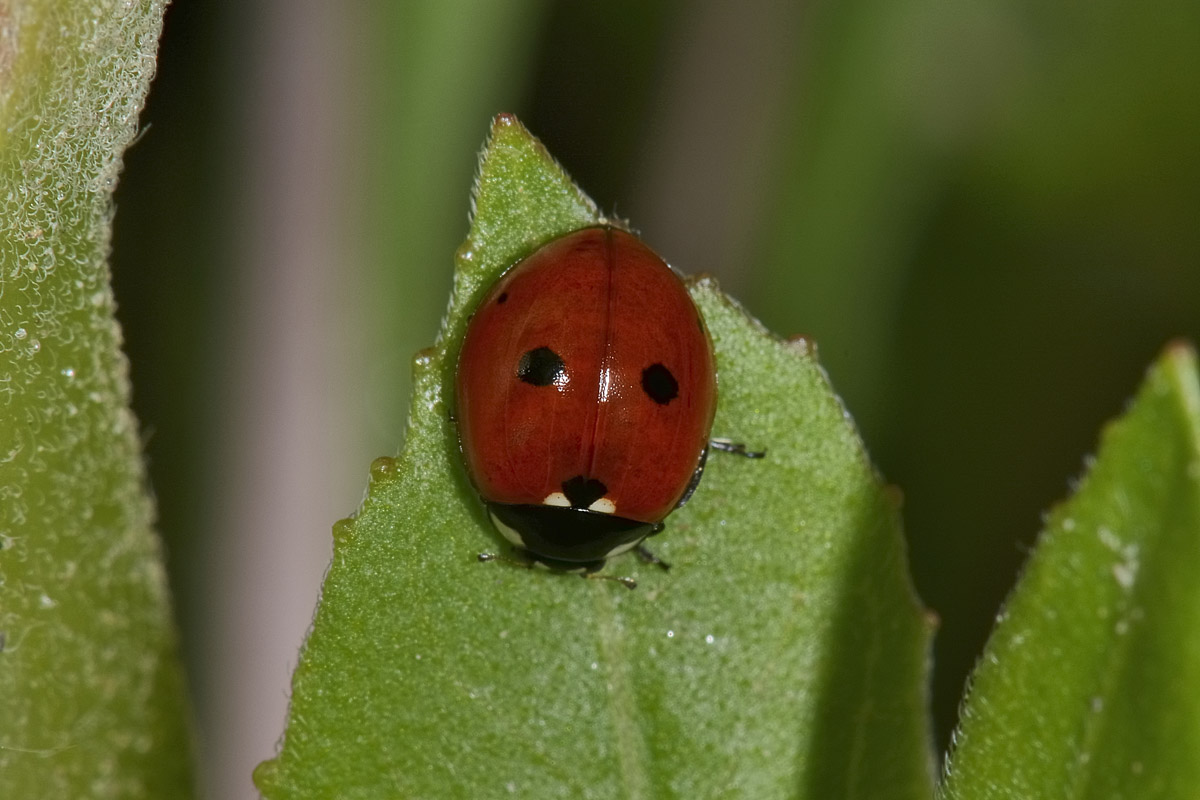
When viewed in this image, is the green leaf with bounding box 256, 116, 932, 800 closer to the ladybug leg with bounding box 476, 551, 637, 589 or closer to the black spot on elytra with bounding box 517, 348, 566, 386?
the ladybug leg with bounding box 476, 551, 637, 589

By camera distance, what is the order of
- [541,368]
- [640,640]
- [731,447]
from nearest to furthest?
1. [640,640]
2. [731,447]
3. [541,368]

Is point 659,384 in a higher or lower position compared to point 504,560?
higher

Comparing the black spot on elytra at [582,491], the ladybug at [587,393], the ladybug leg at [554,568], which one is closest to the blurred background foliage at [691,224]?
the black spot on elytra at [582,491]

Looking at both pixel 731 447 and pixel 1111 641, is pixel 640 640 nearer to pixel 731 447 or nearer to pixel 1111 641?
pixel 731 447

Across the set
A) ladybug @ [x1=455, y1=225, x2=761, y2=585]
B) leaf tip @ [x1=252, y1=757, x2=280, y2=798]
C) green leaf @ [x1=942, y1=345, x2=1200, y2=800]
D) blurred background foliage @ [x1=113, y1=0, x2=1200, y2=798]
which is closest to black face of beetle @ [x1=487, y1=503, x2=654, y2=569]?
ladybug @ [x1=455, y1=225, x2=761, y2=585]

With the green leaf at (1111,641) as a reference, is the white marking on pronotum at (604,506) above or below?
below

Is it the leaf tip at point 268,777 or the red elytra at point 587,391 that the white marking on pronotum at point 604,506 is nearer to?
the red elytra at point 587,391

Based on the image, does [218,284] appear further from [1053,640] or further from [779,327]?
[1053,640]

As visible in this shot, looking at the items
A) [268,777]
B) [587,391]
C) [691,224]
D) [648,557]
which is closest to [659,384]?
[587,391]
